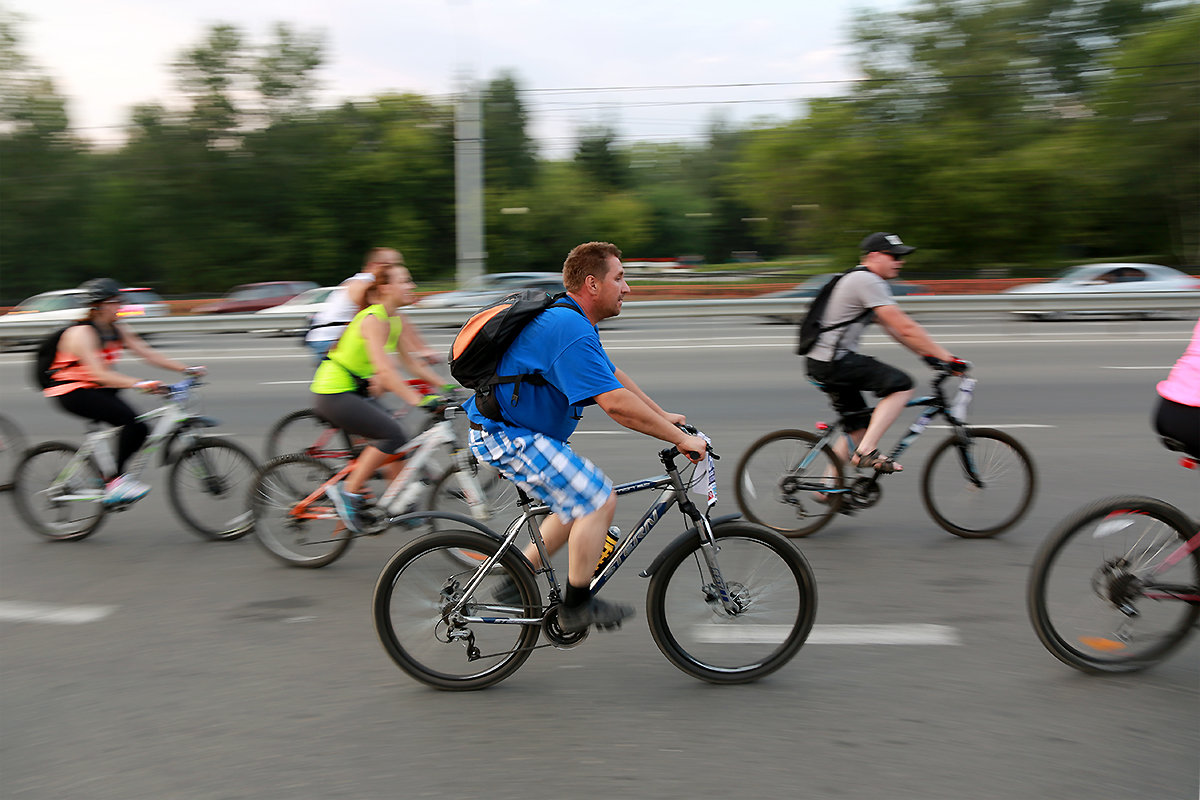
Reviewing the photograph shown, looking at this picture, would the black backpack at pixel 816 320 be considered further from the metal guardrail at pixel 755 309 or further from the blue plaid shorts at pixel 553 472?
the metal guardrail at pixel 755 309

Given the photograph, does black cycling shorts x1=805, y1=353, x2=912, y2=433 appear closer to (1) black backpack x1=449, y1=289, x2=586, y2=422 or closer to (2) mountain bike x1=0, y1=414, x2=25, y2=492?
(1) black backpack x1=449, y1=289, x2=586, y2=422

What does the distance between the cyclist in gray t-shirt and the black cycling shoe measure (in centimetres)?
246

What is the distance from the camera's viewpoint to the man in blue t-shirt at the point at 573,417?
380cm

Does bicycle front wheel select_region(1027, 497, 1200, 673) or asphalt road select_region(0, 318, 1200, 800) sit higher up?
bicycle front wheel select_region(1027, 497, 1200, 673)

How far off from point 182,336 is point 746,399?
1354cm

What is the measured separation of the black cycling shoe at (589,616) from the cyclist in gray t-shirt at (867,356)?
2461 millimetres

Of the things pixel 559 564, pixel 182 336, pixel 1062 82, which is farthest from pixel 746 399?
pixel 1062 82

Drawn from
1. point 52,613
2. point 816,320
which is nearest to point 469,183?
point 816,320

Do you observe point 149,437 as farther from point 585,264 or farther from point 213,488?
point 585,264

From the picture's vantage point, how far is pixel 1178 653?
4191 mm

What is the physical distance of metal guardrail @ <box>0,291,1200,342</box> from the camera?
18.4 metres

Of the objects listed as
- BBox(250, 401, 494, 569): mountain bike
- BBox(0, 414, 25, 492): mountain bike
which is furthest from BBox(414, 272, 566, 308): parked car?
BBox(250, 401, 494, 569): mountain bike

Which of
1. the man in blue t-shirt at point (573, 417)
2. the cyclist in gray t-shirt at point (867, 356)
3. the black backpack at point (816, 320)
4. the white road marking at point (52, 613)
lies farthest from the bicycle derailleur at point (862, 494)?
the white road marking at point (52, 613)

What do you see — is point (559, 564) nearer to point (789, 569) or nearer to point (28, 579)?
point (789, 569)
